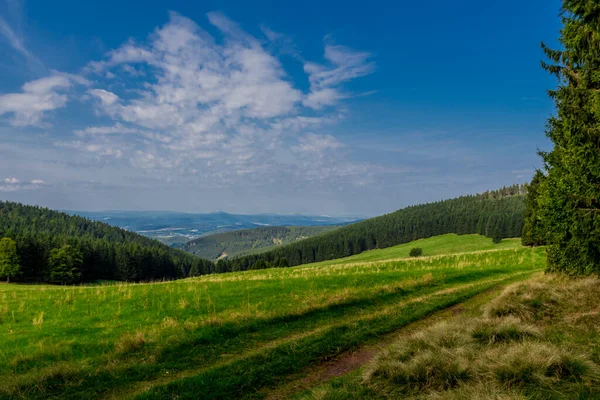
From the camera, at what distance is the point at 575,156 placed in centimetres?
1436

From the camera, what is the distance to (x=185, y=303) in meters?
15.5

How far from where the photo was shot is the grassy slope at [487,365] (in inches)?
223

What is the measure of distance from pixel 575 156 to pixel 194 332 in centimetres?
1755

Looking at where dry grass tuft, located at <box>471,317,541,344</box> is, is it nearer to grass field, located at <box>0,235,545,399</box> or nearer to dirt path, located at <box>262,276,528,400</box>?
dirt path, located at <box>262,276,528,400</box>

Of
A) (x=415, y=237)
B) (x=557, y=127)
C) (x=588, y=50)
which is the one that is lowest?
(x=415, y=237)

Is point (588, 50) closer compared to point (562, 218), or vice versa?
point (588, 50)

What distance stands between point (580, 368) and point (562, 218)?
14446 mm

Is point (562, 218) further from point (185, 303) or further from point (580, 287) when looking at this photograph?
point (185, 303)

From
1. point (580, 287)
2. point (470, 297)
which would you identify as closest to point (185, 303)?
point (470, 297)

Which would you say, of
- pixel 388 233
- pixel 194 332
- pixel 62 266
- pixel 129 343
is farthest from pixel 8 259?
pixel 388 233

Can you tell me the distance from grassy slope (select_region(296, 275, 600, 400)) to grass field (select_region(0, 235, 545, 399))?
2.40 metres

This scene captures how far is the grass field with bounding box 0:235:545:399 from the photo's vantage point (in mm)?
8031

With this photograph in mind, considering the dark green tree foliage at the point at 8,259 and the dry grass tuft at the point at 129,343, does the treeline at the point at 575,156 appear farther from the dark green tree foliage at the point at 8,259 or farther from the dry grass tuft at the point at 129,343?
the dark green tree foliage at the point at 8,259

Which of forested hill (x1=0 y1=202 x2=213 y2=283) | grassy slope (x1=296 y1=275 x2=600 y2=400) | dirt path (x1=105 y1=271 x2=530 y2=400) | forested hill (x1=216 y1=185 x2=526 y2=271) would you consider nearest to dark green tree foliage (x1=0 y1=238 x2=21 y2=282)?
forested hill (x1=0 y1=202 x2=213 y2=283)
